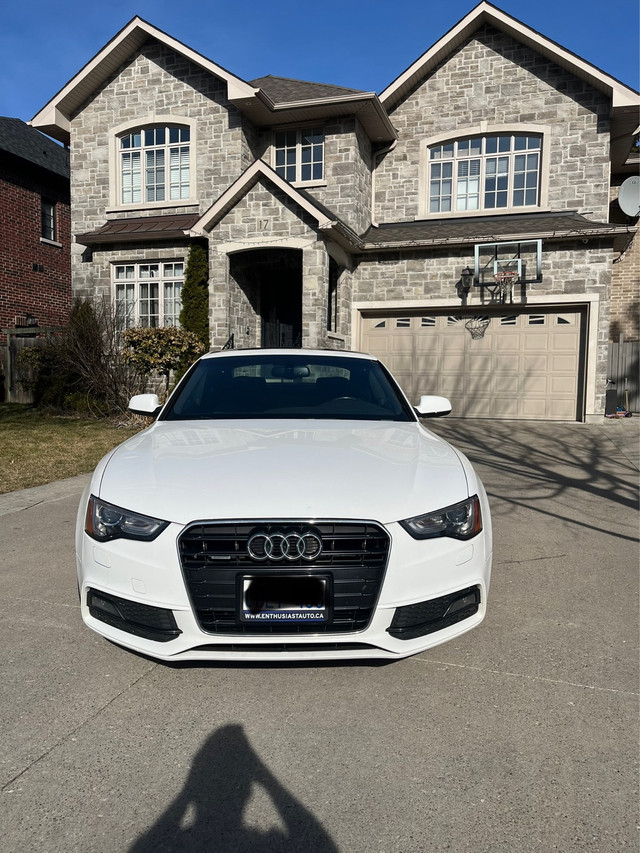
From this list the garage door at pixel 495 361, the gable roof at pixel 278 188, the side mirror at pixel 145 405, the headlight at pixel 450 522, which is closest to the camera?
the headlight at pixel 450 522

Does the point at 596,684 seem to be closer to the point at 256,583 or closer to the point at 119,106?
the point at 256,583

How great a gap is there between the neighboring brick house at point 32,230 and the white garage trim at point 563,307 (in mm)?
10659

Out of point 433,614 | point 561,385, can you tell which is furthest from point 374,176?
point 433,614

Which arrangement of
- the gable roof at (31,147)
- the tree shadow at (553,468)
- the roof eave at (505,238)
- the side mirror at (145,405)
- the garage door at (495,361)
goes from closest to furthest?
the side mirror at (145,405), the tree shadow at (553,468), the roof eave at (505,238), the garage door at (495,361), the gable roof at (31,147)

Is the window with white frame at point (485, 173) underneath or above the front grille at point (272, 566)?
above

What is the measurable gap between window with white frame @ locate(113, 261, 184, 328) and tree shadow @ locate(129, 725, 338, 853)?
14.0 meters

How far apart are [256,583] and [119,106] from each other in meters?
16.8

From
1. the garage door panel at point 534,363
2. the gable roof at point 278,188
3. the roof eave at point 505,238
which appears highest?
the gable roof at point 278,188

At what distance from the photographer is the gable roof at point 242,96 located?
14312 millimetres

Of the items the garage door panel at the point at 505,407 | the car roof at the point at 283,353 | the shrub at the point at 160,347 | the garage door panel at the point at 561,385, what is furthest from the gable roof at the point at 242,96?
the car roof at the point at 283,353

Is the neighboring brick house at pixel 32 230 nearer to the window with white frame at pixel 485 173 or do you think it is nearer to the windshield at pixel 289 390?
the window with white frame at pixel 485 173

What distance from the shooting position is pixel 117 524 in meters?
2.71

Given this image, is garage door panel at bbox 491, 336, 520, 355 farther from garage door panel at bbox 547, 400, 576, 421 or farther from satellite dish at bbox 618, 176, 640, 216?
satellite dish at bbox 618, 176, 640, 216

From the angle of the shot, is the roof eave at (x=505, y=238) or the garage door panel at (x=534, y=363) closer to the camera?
the roof eave at (x=505, y=238)
